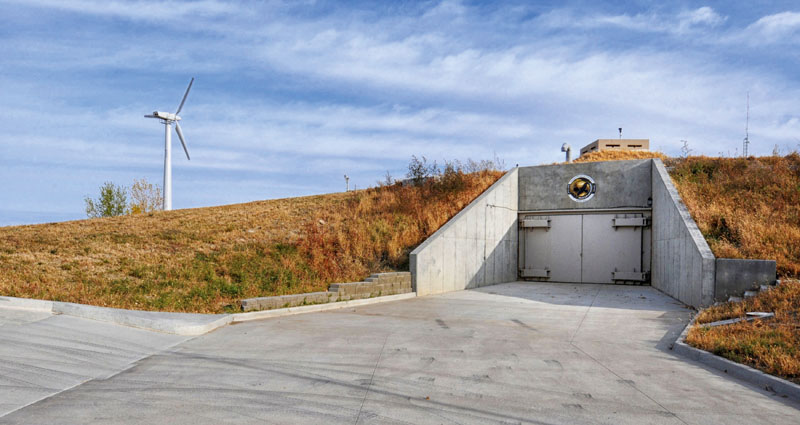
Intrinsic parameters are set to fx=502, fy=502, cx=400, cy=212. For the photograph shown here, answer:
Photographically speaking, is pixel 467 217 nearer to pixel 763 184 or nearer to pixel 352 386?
pixel 763 184

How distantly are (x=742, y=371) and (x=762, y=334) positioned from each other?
1.62 m

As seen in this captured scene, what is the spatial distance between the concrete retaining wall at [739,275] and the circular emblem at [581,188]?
909cm

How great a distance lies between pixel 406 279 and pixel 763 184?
1249 cm

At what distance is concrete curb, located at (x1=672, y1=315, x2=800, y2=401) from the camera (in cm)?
547

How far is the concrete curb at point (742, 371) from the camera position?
215 inches

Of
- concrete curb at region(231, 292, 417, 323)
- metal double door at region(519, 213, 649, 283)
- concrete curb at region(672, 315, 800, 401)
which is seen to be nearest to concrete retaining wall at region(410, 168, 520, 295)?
metal double door at region(519, 213, 649, 283)

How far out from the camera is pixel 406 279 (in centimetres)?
1410

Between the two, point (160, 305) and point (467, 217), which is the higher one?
point (467, 217)

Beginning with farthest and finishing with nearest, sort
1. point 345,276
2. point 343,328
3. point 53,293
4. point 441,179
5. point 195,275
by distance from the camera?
point 441,179
point 345,276
point 195,275
point 53,293
point 343,328

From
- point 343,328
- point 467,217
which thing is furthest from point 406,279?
point 343,328

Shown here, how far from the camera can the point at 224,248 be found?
1508cm

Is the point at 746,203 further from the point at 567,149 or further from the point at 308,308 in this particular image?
the point at 308,308

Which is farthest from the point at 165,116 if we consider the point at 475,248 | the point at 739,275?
the point at 739,275

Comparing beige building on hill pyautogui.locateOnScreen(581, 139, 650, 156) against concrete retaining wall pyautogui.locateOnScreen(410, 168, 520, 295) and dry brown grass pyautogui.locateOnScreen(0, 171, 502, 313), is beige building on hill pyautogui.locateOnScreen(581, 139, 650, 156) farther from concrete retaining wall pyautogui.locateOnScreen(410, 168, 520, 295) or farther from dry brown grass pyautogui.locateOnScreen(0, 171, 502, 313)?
dry brown grass pyautogui.locateOnScreen(0, 171, 502, 313)
